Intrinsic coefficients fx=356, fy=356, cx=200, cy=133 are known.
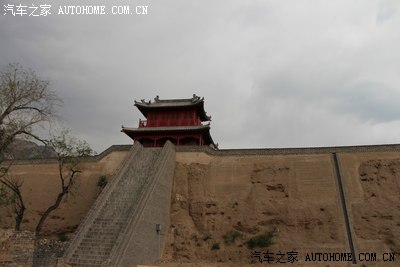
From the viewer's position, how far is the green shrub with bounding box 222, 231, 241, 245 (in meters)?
17.0

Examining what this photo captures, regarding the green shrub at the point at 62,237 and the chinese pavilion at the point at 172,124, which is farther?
the chinese pavilion at the point at 172,124

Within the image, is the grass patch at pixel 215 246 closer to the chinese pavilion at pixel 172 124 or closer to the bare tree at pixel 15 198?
the bare tree at pixel 15 198

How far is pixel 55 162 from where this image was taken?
22.5 meters

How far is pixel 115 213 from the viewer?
49.3 ft

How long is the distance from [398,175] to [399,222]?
311 cm

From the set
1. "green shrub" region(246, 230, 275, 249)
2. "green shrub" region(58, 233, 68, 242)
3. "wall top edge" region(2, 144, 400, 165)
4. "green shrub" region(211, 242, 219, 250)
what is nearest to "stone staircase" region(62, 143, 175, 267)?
"wall top edge" region(2, 144, 400, 165)

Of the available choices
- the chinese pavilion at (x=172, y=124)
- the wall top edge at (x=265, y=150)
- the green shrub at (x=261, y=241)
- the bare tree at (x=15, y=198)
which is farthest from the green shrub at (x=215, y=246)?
the chinese pavilion at (x=172, y=124)

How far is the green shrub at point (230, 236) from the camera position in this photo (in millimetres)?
16962

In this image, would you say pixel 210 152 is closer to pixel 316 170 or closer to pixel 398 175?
pixel 316 170

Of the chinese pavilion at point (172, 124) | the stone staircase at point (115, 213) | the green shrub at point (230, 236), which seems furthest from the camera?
the chinese pavilion at point (172, 124)

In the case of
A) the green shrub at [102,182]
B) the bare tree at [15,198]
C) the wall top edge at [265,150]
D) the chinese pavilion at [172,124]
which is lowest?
the bare tree at [15,198]

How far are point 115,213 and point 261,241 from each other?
6821mm

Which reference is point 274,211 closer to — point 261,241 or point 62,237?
point 261,241

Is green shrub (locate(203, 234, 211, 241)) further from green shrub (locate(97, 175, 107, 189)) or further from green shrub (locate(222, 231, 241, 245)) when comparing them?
green shrub (locate(97, 175, 107, 189))
